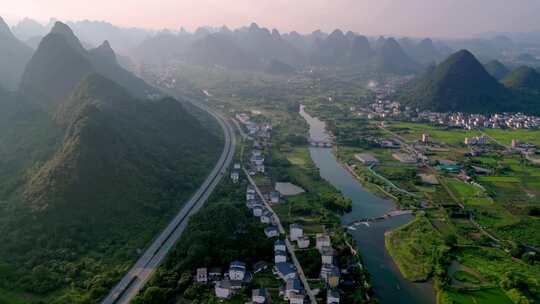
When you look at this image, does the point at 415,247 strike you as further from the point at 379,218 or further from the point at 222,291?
the point at 222,291

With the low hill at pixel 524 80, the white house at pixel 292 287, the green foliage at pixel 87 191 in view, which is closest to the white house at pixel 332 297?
the white house at pixel 292 287

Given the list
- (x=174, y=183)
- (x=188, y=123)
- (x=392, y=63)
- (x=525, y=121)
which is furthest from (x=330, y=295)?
(x=392, y=63)

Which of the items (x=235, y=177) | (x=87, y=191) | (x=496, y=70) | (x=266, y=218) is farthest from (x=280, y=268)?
(x=496, y=70)

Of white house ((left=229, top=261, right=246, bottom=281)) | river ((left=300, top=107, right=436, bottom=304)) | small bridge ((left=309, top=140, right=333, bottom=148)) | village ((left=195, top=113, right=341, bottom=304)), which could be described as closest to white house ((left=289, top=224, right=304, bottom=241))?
village ((left=195, top=113, right=341, bottom=304))

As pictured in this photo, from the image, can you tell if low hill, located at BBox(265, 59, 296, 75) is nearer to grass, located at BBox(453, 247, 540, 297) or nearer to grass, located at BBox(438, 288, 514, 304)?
grass, located at BBox(453, 247, 540, 297)

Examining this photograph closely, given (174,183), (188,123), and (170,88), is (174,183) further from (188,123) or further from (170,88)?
(170,88)

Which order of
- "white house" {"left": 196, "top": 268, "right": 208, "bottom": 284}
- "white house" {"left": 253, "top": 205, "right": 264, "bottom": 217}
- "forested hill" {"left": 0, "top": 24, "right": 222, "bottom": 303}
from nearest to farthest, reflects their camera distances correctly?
"white house" {"left": 196, "top": 268, "right": 208, "bottom": 284}
"forested hill" {"left": 0, "top": 24, "right": 222, "bottom": 303}
"white house" {"left": 253, "top": 205, "right": 264, "bottom": 217}
